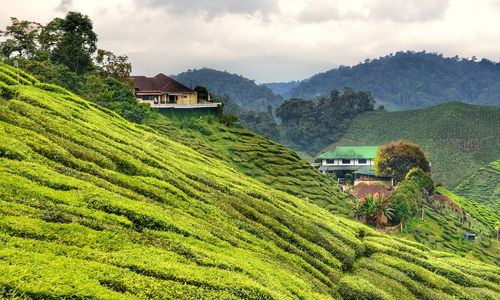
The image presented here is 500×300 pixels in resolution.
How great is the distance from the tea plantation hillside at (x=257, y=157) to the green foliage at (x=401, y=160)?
2534 centimetres

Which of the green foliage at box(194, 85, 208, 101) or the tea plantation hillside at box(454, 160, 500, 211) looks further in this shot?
the tea plantation hillside at box(454, 160, 500, 211)

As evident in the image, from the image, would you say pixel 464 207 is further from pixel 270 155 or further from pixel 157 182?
pixel 157 182

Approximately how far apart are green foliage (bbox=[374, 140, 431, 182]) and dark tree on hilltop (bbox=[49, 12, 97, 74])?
59462 millimetres

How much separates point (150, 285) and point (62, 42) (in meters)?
64.9

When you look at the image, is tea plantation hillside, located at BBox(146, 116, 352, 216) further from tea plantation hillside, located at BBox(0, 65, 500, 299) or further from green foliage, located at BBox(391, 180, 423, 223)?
tea plantation hillside, located at BBox(0, 65, 500, 299)

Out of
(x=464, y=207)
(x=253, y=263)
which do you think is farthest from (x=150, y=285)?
(x=464, y=207)

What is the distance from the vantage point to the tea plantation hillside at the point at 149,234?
15.2 meters

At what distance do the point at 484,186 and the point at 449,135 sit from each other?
43.7 m

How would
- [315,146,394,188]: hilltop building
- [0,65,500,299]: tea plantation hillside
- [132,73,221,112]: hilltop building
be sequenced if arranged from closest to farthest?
[0,65,500,299]: tea plantation hillside < [132,73,221,112]: hilltop building < [315,146,394,188]: hilltop building

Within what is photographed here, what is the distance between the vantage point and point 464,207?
94.7 meters

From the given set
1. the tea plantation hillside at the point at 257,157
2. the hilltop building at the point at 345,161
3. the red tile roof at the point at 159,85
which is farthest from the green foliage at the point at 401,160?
the red tile roof at the point at 159,85

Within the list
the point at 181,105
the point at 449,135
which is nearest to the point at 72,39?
the point at 181,105

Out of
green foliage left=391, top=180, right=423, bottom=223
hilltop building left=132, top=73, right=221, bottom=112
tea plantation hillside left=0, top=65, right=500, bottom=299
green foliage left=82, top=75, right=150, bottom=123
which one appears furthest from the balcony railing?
tea plantation hillside left=0, top=65, right=500, bottom=299

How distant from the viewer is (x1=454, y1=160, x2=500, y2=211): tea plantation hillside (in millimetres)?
122062
